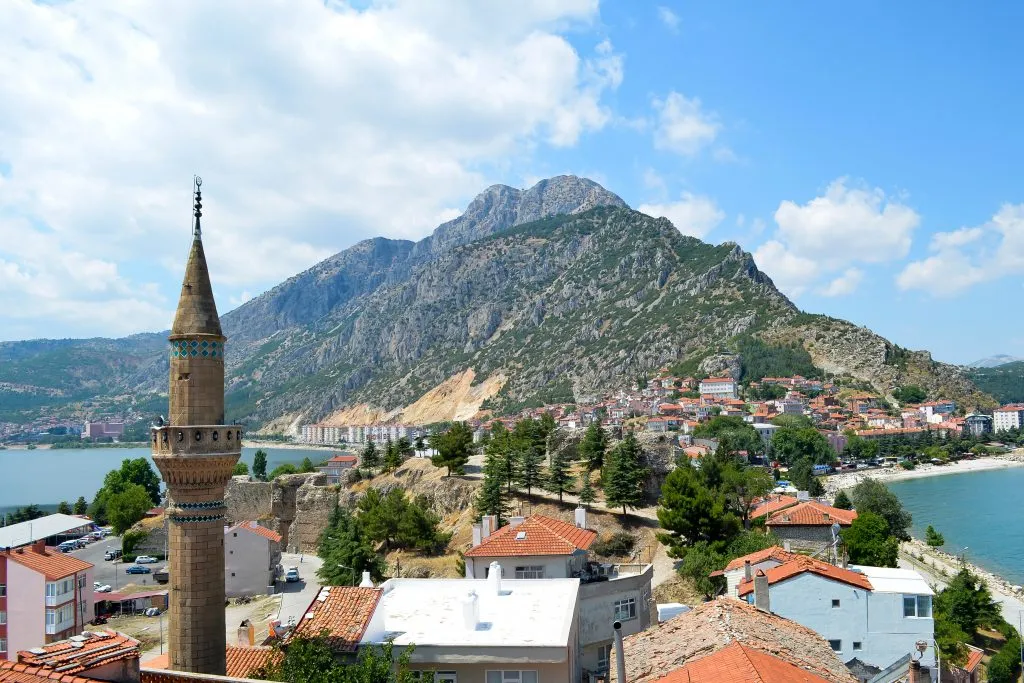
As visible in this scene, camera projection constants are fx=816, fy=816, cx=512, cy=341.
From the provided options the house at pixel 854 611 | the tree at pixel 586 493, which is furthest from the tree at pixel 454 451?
the house at pixel 854 611

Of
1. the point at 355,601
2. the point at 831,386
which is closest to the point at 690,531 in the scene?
the point at 355,601

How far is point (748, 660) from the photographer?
1112 centimetres

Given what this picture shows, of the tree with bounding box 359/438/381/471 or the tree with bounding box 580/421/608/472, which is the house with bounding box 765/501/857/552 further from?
the tree with bounding box 359/438/381/471

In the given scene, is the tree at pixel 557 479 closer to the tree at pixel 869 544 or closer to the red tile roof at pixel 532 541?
the tree at pixel 869 544

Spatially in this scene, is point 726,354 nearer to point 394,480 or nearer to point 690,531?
point 394,480

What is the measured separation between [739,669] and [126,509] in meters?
54.9

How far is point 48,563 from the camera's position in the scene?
31609 millimetres

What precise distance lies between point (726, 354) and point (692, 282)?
96.1 ft

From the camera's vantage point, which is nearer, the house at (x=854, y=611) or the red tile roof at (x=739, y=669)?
the red tile roof at (x=739, y=669)

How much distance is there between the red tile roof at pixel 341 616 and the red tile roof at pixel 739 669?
15.0 ft

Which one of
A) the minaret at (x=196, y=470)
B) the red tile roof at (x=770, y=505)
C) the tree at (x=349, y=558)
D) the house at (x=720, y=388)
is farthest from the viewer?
the house at (x=720, y=388)

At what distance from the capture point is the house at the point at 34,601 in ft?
97.5

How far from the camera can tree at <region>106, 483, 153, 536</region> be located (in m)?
56.3

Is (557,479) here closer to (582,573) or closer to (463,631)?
(582,573)
